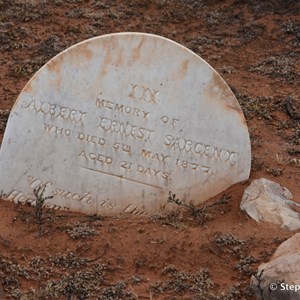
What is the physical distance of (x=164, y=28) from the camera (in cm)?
1187

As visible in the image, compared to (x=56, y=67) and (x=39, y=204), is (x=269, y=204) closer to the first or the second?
(x=39, y=204)

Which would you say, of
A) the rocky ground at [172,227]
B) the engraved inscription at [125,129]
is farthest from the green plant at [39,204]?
the engraved inscription at [125,129]

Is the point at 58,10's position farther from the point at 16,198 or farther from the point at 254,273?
the point at 254,273

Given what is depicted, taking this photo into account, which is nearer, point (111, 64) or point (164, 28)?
point (111, 64)

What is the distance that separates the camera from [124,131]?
825 centimetres

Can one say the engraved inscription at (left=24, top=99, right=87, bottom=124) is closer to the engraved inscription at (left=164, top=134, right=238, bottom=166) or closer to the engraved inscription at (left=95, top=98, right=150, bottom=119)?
the engraved inscription at (left=95, top=98, right=150, bottom=119)

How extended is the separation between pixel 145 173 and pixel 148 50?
0.91 m

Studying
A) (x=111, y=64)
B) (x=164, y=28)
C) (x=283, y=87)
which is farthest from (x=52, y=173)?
(x=164, y=28)

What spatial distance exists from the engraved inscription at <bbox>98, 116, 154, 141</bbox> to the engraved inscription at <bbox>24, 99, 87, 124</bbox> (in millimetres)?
165

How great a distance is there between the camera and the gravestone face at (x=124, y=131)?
8.16 meters

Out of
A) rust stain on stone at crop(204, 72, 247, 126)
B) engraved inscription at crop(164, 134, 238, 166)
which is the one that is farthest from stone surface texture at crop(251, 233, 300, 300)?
rust stain on stone at crop(204, 72, 247, 126)

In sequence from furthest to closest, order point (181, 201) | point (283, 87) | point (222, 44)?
1. point (222, 44)
2. point (283, 87)
3. point (181, 201)

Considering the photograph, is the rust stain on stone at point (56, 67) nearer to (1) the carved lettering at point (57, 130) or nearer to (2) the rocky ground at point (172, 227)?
(1) the carved lettering at point (57, 130)

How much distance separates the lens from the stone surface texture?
6.57 meters
